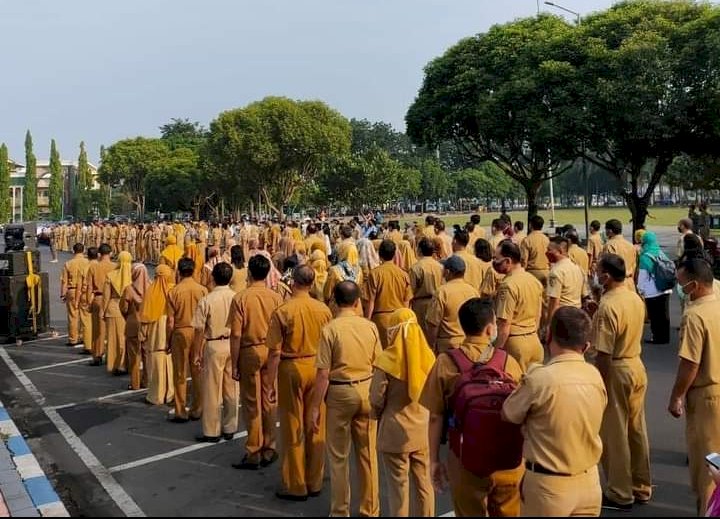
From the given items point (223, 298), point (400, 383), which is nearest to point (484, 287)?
point (223, 298)

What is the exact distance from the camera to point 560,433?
3127mm

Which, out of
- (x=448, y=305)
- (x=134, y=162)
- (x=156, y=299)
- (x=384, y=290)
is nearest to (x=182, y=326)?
(x=156, y=299)

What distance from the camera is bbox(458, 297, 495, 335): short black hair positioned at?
3.73m

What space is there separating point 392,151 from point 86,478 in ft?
307

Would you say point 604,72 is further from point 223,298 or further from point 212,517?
point 212,517

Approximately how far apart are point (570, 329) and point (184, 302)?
4.84 metres

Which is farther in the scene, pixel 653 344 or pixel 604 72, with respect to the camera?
pixel 604 72

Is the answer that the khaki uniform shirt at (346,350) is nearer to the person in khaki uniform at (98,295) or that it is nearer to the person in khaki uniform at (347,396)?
the person in khaki uniform at (347,396)

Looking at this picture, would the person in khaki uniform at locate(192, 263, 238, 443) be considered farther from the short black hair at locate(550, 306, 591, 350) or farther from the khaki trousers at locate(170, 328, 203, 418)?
the short black hair at locate(550, 306, 591, 350)

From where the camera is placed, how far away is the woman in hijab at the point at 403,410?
418 cm

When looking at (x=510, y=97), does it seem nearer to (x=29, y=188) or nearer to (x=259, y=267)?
(x=259, y=267)

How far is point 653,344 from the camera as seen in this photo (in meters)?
10.3

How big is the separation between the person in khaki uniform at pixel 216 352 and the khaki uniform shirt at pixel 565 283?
3.32 meters

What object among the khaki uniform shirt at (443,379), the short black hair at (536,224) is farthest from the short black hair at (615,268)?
the short black hair at (536,224)
